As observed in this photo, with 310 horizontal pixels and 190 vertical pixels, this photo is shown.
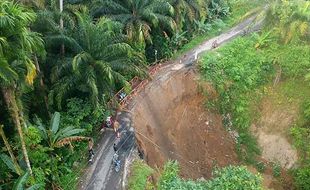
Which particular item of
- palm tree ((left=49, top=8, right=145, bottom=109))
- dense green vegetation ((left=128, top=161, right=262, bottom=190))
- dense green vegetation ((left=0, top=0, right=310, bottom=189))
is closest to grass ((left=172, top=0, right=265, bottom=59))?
dense green vegetation ((left=0, top=0, right=310, bottom=189))

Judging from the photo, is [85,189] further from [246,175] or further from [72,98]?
[246,175]

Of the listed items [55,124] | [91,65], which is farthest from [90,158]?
[91,65]

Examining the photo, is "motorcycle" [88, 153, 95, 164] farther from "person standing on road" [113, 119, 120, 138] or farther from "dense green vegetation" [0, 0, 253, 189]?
"person standing on road" [113, 119, 120, 138]

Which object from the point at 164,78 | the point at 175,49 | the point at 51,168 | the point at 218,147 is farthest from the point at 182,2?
the point at 51,168

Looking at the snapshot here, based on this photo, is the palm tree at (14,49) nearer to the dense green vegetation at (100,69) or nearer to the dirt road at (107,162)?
the dense green vegetation at (100,69)

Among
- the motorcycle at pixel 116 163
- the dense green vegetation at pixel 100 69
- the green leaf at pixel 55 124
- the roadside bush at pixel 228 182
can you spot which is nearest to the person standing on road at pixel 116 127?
the dense green vegetation at pixel 100 69

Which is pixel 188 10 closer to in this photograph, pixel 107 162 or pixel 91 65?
pixel 91 65
